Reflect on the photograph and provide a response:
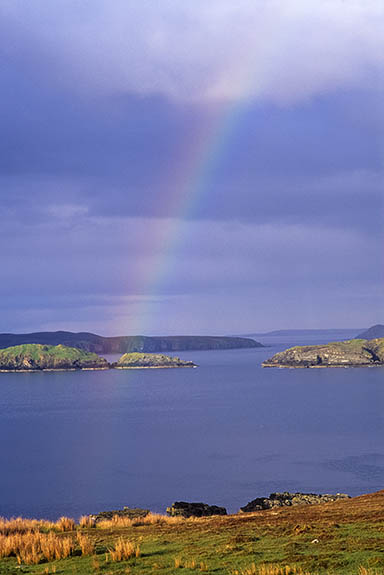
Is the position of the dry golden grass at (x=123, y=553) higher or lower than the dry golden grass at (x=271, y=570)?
lower

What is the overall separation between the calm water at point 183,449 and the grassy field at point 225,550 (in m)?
40.2

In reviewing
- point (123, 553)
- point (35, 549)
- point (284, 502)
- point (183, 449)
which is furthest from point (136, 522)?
point (183, 449)

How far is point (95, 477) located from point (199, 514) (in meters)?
43.7

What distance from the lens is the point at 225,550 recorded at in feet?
55.1

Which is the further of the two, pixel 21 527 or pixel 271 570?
pixel 21 527

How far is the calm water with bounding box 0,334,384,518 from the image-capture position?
2643 inches

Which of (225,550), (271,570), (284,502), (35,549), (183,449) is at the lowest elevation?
(183,449)

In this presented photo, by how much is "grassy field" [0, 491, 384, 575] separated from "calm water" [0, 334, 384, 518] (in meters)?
40.2

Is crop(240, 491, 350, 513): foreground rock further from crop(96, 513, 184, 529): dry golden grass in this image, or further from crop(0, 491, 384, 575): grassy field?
crop(0, 491, 384, 575): grassy field

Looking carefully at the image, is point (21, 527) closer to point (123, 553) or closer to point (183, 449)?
point (123, 553)

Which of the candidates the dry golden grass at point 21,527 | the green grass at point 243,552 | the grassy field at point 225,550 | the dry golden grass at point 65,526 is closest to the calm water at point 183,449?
the dry golden grass at point 21,527

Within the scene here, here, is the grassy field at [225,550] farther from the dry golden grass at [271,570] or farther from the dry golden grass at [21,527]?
the dry golden grass at [21,527]

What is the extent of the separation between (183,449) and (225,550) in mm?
81549

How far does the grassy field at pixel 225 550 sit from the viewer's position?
1436cm
